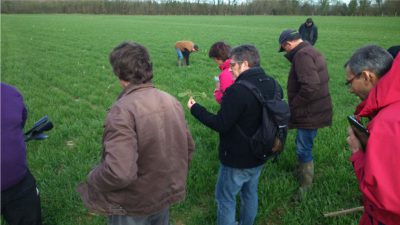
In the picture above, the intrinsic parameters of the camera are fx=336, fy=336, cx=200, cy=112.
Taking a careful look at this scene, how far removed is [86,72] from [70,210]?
8.12 meters

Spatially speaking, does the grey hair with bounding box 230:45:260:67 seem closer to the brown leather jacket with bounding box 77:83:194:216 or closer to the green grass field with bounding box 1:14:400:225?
the brown leather jacket with bounding box 77:83:194:216

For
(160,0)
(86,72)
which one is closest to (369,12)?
(160,0)

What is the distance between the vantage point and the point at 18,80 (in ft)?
31.4

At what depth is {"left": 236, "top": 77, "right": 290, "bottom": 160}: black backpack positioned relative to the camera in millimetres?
2672

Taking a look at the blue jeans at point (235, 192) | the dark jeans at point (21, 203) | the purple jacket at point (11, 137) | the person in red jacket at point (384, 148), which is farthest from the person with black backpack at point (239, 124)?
the dark jeans at point (21, 203)

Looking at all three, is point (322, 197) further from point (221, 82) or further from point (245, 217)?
point (221, 82)

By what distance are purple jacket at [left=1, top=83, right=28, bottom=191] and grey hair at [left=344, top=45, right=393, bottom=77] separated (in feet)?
7.69

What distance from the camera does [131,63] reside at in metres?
2.27

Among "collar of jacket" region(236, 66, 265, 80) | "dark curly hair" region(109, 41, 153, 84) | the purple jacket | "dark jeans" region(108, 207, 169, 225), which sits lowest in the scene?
"dark jeans" region(108, 207, 169, 225)

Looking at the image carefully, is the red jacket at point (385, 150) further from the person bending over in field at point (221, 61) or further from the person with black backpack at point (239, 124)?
the person bending over in field at point (221, 61)

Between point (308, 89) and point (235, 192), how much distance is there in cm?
146

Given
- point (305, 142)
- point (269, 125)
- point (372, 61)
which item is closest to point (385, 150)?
point (372, 61)

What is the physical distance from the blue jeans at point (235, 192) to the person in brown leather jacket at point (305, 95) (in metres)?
0.94

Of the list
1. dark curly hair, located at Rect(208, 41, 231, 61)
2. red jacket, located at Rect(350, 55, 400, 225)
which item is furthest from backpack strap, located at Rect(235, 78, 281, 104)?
dark curly hair, located at Rect(208, 41, 231, 61)
